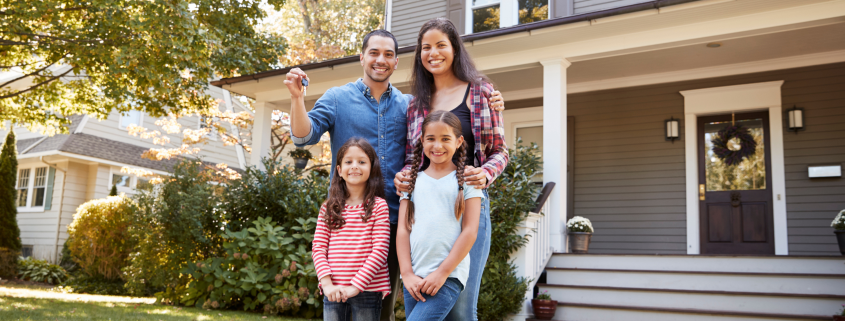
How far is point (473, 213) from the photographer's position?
1792 mm

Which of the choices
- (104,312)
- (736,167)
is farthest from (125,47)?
(736,167)

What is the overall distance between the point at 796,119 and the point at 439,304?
639 cm

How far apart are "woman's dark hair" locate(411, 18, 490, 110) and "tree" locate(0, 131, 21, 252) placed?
12144mm

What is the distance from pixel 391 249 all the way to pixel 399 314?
3.52 metres

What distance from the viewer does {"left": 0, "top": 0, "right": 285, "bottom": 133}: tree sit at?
6465 millimetres

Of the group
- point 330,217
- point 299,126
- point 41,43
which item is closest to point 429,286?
point 330,217

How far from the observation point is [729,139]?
7031mm

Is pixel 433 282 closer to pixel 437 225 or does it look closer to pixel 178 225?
pixel 437 225

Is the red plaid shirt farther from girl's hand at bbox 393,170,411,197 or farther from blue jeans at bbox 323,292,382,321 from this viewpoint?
blue jeans at bbox 323,292,382,321

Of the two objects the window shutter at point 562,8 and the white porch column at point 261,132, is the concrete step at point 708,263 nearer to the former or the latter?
the window shutter at point 562,8

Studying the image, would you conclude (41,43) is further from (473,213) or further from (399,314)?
(473,213)

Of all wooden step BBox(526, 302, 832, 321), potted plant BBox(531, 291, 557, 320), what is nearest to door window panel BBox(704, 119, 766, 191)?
wooden step BBox(526, 302, 832, 321)

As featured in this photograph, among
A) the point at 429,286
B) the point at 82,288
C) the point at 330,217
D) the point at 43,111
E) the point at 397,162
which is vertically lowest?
the point at 82,288

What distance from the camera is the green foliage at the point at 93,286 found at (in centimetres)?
911
